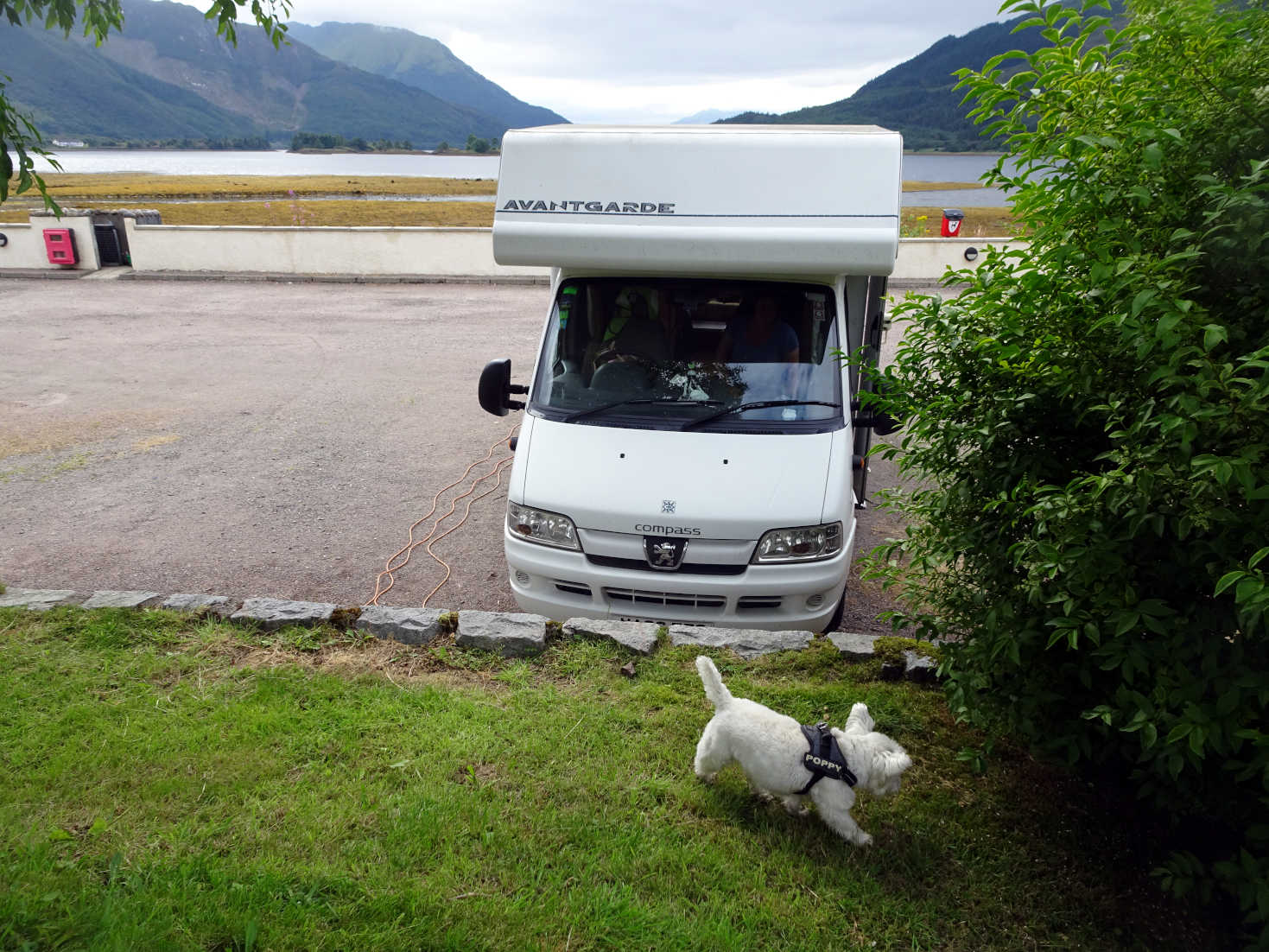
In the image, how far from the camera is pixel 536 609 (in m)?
5.12

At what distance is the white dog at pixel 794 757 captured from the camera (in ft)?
10.7

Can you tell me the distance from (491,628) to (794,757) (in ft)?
7.31

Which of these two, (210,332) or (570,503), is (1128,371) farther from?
(210,332)

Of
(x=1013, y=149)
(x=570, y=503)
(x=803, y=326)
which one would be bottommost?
(x=570, y=503)

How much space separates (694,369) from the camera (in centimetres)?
544

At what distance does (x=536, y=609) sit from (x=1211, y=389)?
381cm

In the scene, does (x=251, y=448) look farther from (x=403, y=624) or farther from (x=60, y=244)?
(x=60, y=244)

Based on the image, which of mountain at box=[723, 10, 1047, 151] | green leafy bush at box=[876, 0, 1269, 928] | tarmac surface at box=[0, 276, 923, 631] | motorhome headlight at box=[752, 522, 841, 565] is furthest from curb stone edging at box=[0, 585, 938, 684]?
mountain at box=[723, 10, 1047, 151]

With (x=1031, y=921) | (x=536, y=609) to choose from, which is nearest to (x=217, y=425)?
(x=536, y=609)

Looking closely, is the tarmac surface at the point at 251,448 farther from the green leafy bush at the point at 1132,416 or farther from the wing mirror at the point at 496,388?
the green leafy bush at the point at 1132,416

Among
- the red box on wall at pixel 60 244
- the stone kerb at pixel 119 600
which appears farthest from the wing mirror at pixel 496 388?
the red box on wall at pixel 60 244

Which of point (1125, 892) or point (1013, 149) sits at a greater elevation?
point (1013, 149)

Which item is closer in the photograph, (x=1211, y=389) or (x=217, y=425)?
(x=1211, y=389)

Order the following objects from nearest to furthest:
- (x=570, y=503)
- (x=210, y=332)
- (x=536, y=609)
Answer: (x=570, y=503) < (x=536, y=609) < (x=210, y=332)
